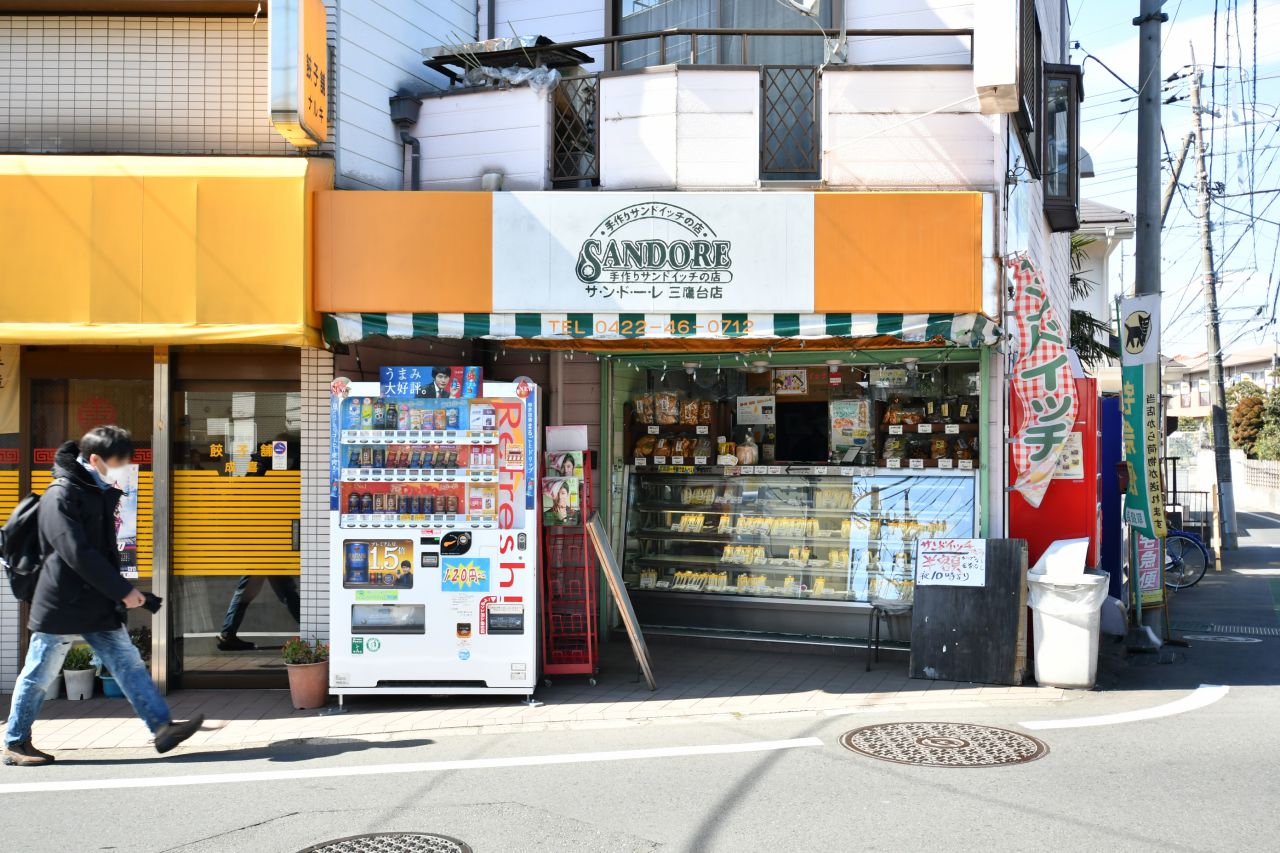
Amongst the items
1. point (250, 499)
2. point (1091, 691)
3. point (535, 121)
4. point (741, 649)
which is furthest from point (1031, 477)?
point (250, 499)

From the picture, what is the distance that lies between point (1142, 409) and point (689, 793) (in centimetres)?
744

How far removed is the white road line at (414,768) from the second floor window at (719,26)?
5982mm

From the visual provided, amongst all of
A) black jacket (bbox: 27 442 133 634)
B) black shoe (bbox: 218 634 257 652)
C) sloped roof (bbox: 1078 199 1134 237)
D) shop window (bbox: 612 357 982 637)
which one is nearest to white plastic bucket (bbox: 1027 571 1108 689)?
shop window (bbox: 612 357 982 637)

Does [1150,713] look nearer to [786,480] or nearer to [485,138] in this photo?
[786,480]

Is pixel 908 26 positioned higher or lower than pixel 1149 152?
higher

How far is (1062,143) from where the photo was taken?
43.7ft

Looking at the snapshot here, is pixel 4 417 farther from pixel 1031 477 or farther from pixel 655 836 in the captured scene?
pixel 1031 477

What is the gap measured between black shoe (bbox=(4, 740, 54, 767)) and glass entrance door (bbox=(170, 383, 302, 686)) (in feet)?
6.74

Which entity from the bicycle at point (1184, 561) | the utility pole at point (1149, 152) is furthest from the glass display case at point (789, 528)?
the bicycle at point (1184, 561)

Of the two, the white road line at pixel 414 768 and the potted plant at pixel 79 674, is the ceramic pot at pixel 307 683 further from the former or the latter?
the potted plant at pixel 79 674

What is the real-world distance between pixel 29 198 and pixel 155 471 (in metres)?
2.29

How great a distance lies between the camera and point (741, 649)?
10258mm

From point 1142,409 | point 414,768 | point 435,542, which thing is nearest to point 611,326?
point 435,542

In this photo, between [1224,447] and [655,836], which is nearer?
[655,836]
